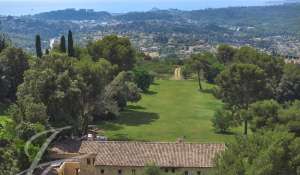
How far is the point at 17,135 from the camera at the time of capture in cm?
3744

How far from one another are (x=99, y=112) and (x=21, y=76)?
32.7 ft

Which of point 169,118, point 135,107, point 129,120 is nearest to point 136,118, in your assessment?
point 129,120

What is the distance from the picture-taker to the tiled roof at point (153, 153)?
1395 inches

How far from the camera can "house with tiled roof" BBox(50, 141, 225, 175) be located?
3517cm

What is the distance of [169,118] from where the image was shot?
186ft

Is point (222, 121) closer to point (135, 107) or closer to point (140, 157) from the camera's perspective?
point (135, 107)

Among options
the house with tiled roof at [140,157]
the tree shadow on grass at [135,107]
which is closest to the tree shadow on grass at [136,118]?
the tree shadow on grass at [135,107]

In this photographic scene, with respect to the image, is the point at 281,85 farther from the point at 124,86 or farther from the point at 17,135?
the point at 17,135

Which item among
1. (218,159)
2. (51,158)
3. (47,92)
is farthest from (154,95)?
(218,159)

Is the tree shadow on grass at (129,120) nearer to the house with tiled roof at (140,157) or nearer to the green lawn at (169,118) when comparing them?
the green lawn at (169,118)

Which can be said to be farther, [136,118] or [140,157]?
[136,118]

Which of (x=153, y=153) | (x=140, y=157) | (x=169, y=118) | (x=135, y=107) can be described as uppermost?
(x=153, y=153)

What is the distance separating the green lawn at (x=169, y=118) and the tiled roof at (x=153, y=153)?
829 cm

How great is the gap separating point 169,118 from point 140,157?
20724 mm
